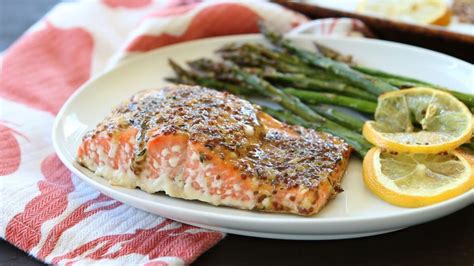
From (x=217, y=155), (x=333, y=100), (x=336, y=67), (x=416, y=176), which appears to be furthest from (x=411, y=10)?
(x=217, y=155)

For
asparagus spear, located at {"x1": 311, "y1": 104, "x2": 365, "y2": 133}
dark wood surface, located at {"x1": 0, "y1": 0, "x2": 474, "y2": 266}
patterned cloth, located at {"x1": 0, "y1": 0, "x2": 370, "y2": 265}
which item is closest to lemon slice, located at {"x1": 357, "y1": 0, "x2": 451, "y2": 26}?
patterned cloth, located at {"x1": 0, "y1": 0, "x2": 370, "y2": 265}

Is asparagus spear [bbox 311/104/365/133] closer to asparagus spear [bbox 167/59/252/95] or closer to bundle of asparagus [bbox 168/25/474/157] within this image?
bundle of asparagus [bbox 168/25/474/157]

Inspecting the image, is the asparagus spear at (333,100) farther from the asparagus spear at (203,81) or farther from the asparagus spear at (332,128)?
the asparagus spear at (203,81)

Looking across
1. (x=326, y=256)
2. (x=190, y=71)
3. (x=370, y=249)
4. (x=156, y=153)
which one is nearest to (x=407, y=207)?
(x=370, y=249)

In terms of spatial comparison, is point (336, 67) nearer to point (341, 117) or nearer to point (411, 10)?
point (341, 117)

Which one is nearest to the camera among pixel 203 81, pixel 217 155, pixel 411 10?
pixel 217 155

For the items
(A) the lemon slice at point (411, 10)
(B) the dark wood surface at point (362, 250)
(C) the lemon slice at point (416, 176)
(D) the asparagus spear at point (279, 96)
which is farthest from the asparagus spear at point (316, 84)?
(A) the lemon slice at point (411, 10)
